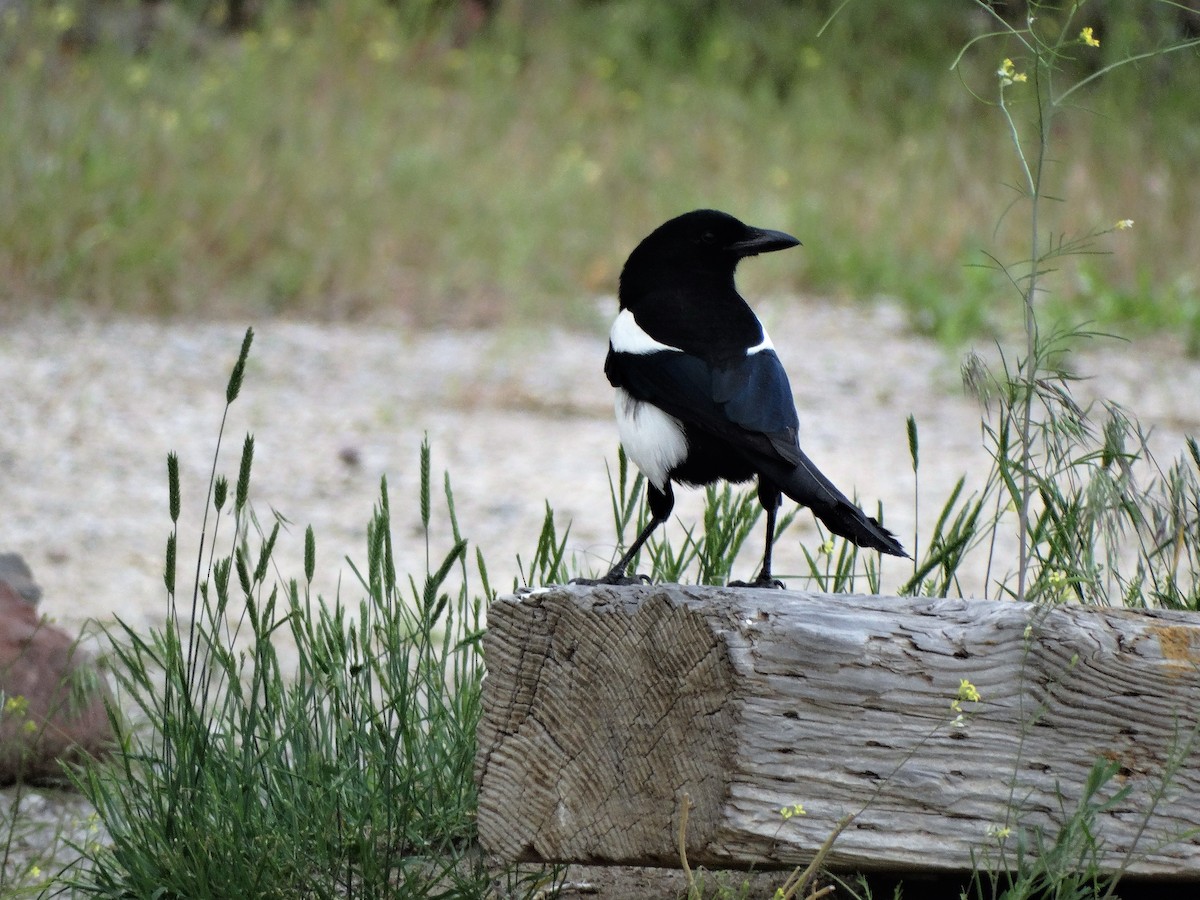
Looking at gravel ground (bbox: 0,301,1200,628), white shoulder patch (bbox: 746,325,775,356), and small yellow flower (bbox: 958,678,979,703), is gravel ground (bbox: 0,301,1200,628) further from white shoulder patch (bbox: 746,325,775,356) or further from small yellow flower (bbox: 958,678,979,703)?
small yellow flower (bbox: 958,678,979,703)

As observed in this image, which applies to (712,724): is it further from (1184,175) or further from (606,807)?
(1184,175)

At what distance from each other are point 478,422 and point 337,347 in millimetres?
1246

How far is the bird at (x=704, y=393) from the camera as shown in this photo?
2.48 meters

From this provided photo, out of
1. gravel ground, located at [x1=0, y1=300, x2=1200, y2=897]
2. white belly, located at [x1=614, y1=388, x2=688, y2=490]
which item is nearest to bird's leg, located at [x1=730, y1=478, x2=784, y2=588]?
white belly, located at [x1=614, y1=388, x2=688, y2=490]

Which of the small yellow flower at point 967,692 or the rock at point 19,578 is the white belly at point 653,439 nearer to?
the small yellow flower at point 967,692

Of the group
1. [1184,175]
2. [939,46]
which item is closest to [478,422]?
[1184,175]

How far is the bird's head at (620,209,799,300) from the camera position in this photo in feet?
9.99

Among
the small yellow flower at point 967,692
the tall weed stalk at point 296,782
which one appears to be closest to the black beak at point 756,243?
the tall weed stalk at point 296,782

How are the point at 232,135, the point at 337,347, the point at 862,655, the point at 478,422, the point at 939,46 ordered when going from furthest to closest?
the point at 939,46 < the point at 232,135 < the point at 337,347 < the point at 478,422 < the point at 862,655

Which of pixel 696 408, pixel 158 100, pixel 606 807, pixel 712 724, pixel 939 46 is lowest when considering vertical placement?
pixel 606 807

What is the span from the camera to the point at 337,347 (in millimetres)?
7555

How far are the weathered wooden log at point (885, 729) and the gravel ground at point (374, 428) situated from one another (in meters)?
2.31

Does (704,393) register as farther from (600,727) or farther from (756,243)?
(600,727)

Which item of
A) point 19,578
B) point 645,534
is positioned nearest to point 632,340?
point 645,534
